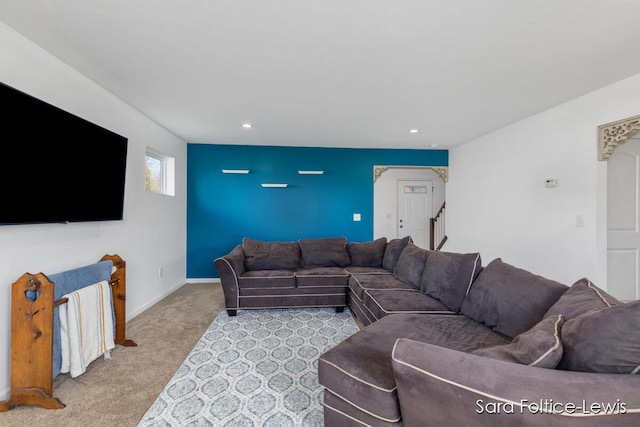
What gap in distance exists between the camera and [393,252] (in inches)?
148

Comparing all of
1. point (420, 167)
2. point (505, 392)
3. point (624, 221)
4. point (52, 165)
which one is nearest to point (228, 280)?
point (52, 165)

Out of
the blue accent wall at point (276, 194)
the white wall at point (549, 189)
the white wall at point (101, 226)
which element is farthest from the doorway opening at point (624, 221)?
the white wall at point (101, 226)

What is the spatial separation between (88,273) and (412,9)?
116 inches

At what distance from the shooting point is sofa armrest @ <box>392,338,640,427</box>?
0.81 meters

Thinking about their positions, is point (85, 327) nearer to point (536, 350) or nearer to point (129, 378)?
point (129, 378)

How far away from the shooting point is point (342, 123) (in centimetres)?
360

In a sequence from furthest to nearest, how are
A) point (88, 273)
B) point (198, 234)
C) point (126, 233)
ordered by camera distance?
1. point (198, 234)
2. point (126, 233)
3. point (88, 273)

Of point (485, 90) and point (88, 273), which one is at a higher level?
point (485, 90)

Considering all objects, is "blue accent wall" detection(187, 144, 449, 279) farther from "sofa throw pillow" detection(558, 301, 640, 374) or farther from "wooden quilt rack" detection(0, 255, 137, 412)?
"sofa throw pillow" detection(558, 301, 640, 374)

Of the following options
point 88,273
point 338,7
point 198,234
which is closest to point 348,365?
point 338,7

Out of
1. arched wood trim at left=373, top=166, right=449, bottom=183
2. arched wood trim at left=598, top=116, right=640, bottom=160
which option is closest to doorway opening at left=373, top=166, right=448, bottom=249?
arched wood trim at left=373, top=166, right=449, bottom=183

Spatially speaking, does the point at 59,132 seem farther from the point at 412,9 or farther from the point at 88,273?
the point at 412,9

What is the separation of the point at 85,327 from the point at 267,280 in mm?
1726

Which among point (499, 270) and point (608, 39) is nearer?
point (608, 39)
